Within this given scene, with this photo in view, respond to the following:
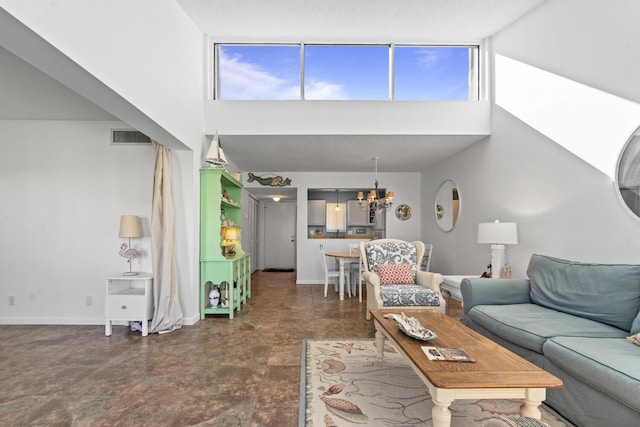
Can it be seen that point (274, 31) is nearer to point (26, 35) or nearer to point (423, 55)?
point (423, 55)

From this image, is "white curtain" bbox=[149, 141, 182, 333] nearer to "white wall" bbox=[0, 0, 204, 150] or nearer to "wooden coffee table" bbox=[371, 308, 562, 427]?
"white wall" bbox=[0, 0, 204, 150]

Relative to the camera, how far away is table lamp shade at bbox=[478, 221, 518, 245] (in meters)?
3.54

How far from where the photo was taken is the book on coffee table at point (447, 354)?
1732mm

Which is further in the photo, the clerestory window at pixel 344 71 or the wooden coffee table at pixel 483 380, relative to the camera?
the clerestory window at pixel 344 71

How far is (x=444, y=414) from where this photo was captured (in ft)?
5.03

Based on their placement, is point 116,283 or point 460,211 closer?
point 116,283

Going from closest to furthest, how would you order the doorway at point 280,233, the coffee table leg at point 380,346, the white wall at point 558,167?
the white wall at point 558,167 < the coffee table leg at point 380,346 < the doorway at point 280,233

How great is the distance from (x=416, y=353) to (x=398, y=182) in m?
5.60

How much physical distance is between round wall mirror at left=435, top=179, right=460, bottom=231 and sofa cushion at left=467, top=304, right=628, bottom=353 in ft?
8.87

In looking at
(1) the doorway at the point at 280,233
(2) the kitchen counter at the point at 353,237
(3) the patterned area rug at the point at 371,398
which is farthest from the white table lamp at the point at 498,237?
(1) the doorway at the point at 280,233

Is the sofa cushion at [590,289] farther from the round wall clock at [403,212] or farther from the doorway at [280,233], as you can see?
the doorway at [280,233]

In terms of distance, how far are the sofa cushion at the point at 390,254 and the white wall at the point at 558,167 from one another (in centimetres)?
114

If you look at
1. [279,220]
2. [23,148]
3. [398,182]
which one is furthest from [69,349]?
[279,220]

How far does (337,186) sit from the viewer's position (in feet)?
23.1
